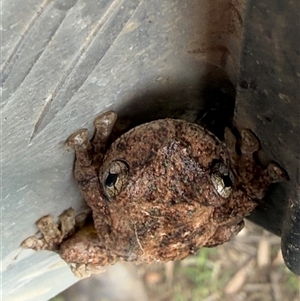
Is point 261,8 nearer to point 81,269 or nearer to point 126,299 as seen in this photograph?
point 81,269

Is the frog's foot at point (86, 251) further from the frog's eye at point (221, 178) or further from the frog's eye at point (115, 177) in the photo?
the frog's eye at point (221, 178)

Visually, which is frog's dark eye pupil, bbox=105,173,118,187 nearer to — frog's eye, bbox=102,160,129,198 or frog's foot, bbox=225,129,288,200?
frog's eye, bbox=102,160,129,198

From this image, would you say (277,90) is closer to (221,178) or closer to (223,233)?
(221,178)

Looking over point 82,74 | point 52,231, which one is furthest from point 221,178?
point 52,231

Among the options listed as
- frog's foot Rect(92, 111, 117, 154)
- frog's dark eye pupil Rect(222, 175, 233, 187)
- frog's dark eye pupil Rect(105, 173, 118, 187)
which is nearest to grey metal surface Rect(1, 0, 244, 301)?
frog's foot Rect(92, 111, 117, 154)

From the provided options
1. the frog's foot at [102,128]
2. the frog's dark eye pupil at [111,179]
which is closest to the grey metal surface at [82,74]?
the frog's foot at [102,128]

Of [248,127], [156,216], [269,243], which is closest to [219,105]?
[248,127]

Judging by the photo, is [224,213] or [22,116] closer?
[22,116]
